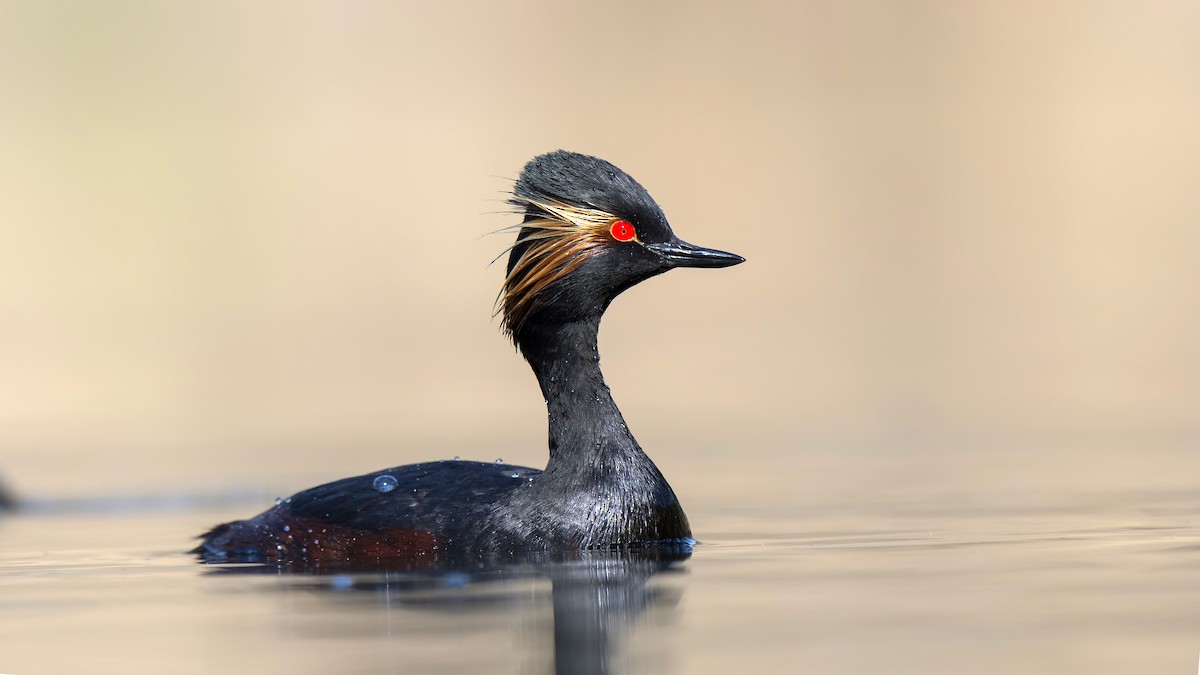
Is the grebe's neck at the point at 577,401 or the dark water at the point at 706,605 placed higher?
the grebe's neck at the point at 577,401

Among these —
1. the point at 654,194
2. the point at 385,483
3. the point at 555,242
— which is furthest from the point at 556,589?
the point at 654,194

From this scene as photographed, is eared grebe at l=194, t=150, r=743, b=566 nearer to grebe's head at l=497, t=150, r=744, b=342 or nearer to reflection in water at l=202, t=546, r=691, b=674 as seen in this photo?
grebe's head at l=497, t=150, r=744, b=342

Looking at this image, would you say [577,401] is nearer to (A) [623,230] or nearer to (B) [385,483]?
(A) [623,230]

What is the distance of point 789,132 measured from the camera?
150 feet

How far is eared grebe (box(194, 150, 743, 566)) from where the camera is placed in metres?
9.95

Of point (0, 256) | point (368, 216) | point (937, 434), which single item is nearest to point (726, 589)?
point (937, 434)

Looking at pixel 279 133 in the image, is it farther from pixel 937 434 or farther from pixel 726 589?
pixel 726 589

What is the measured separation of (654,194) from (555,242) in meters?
27.2

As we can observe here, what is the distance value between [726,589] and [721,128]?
1358 inches

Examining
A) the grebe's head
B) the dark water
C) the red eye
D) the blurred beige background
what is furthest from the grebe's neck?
the blurred beige background

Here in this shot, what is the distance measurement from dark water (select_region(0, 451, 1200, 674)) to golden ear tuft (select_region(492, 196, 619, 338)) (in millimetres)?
1552

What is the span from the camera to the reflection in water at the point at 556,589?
290 inches

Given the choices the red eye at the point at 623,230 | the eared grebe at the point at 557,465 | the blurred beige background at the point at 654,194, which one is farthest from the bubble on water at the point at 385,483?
the blurred beige background at the point at 654,194

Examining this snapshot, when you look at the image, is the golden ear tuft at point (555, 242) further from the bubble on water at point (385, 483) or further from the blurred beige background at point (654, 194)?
the blurred beige background at point (654, 194)
